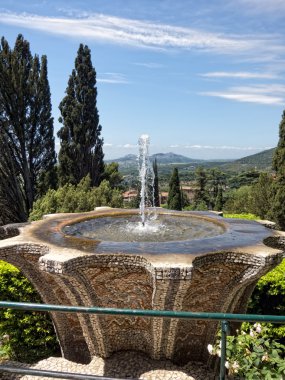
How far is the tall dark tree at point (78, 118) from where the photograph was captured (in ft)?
76.9

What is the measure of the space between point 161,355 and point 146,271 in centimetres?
205

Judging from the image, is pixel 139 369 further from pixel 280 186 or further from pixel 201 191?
pixel 201 191

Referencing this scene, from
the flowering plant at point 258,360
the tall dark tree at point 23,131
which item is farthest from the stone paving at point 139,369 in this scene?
the tall dark tree at point 23,131

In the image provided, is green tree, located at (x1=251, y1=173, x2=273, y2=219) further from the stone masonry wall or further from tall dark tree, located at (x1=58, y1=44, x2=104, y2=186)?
the stone masonry wall

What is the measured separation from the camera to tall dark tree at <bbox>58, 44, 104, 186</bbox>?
23453mm

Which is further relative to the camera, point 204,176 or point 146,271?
point 204,176

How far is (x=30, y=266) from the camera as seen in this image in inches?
260

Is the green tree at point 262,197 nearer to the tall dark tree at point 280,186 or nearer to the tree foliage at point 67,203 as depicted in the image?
the tall dark tree at point 280,186

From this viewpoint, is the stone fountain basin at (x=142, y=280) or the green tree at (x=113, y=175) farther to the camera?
the green tree at (x=113, y=175)

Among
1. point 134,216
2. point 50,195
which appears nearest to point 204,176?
point 50,195

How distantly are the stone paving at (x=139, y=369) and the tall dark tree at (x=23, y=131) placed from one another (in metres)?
15.4

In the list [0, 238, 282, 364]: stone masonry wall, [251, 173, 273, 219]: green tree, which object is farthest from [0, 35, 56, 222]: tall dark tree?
[0, 238, 282, 364]: stone masonry wall

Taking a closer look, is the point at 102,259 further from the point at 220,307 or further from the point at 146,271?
the point at 220,307

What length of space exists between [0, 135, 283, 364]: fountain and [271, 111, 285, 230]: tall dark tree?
14203 mm
